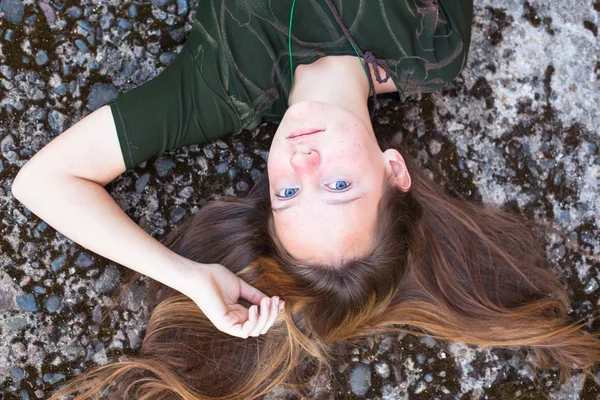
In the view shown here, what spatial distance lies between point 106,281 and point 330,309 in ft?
4.69

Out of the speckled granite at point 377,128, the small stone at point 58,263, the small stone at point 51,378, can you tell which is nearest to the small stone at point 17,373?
the speckled granite at point 377,128

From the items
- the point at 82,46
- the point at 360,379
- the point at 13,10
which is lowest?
the point at 360,379

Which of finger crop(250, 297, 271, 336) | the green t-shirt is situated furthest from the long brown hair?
the green t-shirt

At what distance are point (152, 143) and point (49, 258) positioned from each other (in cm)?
106

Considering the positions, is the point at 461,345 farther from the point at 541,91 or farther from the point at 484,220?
the point at 541,91

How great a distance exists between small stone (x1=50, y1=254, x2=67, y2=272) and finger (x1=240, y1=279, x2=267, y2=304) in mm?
1176

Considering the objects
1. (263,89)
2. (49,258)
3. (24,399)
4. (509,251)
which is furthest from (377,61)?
(24,399)

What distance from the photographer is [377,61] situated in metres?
3.12

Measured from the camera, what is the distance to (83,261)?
3.43 metres

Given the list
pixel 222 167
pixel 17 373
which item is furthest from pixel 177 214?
pixel 17 373

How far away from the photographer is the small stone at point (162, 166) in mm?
3484

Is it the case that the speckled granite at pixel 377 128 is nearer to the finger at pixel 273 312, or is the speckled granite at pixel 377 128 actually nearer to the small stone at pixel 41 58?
the small stone at pixel 41 58

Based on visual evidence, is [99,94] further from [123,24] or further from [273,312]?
[273,312]

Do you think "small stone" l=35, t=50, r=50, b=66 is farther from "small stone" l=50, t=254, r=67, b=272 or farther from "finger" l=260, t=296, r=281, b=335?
"finger" l=260, t=296, r=281, b=335
